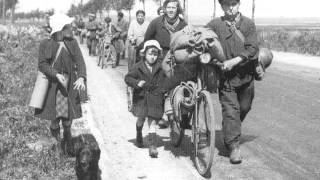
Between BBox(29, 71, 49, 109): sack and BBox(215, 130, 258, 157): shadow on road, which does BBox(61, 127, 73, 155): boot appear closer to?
BBox(29, 71, 49, 109): sack

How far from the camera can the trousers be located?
659 centimetres

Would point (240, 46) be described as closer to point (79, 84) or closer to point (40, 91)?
point (79, 84)

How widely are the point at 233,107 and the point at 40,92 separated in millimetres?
2385

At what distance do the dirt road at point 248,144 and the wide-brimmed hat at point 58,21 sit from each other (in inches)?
66.5

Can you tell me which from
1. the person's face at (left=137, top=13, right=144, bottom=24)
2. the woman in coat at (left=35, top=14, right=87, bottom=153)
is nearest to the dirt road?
the woman in coat at (left=35, top=14, right=87, bottom=153)

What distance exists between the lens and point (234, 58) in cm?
636

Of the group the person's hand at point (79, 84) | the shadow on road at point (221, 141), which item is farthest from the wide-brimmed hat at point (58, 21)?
the shadow on road at point (221, 141)

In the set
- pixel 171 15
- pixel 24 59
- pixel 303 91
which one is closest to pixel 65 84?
pixel 171 15

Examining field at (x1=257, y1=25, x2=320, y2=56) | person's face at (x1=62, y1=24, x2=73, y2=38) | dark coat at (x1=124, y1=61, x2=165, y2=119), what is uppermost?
person's face at (x1=62, y1=24, x2=73, y2=38)

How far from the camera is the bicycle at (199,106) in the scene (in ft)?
19.5

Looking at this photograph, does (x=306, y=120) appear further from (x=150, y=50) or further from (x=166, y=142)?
(x=150, y=50)

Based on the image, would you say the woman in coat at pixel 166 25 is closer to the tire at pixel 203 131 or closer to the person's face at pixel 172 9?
the person's face at pixel 172 9

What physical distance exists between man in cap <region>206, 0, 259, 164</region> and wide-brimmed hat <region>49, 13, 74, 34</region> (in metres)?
1.86

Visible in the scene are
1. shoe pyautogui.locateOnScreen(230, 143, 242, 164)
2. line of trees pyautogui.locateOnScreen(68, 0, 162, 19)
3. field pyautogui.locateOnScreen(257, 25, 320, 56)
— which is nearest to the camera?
shoe pyautogui.locateOnScreen(230, 143, 242, 164)
